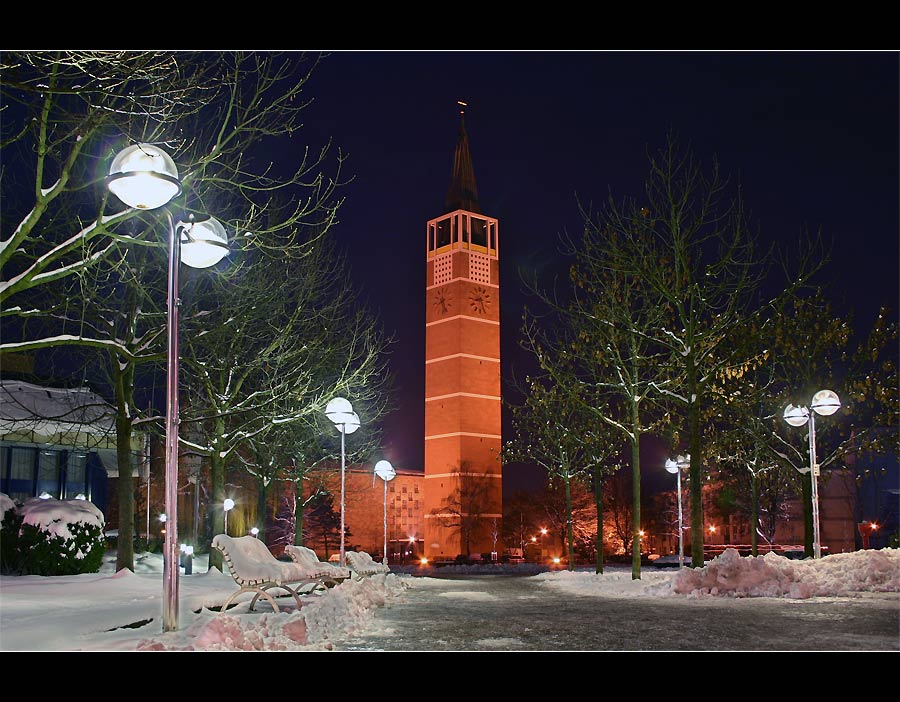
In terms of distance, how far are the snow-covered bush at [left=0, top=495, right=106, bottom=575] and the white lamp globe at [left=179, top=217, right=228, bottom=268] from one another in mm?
8289

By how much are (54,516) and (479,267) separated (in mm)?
71743

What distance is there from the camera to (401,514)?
91.6 m

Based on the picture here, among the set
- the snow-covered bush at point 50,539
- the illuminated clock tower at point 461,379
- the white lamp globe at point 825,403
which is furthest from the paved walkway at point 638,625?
the illuminated clock tower at point 461,379

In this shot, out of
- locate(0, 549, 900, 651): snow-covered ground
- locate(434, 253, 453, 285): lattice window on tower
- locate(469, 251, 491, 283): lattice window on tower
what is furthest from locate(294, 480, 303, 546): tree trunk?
locate(469, 251, 491, 283): lattice window on tower

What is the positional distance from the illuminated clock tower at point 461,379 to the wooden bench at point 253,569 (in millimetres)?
65653

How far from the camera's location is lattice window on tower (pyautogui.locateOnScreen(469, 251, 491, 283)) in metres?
86.8

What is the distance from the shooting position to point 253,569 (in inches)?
433

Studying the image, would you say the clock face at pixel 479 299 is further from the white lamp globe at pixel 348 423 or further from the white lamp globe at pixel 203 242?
the white lamp globe at pixel 203 242

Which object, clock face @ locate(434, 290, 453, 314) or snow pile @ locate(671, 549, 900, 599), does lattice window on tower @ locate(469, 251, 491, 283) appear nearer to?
clock face @ locate(434, 290, 453, 314)

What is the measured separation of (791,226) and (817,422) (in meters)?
6.70

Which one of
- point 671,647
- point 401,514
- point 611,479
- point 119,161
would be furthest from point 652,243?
point 401,514

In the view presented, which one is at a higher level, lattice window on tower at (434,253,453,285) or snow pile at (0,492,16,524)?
lattice window on tower at (434,253,453,285)

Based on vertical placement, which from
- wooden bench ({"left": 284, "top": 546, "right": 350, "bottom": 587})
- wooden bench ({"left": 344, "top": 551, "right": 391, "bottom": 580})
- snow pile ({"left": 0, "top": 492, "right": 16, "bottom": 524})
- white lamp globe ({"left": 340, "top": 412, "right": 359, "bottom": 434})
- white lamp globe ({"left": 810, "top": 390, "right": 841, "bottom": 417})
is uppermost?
white lamp globe ({"left": 810, "top": 390, "right": 841, "bottom": 417})

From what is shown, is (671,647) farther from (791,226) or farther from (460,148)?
(460,148)
